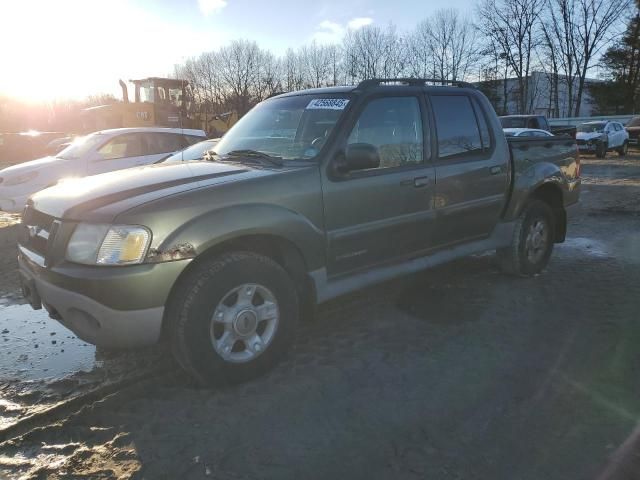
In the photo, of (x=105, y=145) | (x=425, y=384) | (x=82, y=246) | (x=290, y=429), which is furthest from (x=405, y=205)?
(x=105, y=145)

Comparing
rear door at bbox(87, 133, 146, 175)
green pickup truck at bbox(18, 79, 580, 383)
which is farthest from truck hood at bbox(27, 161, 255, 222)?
rear door at bbox(87, 133, 146, 175)

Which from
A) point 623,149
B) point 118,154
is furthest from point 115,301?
point 623,149

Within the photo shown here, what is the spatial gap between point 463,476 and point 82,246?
2.30 meters

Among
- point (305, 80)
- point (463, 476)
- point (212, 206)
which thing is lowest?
point (463, 476)

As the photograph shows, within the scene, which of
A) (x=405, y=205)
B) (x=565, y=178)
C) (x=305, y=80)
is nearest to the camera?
(x=405, y=205)

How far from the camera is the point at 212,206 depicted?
2.86m

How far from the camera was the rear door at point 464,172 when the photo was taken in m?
4.12

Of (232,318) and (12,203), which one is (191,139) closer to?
(12,203)

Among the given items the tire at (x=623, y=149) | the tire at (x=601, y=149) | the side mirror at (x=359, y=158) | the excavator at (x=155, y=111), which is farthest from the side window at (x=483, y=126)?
the tire at (x=623, y=149)

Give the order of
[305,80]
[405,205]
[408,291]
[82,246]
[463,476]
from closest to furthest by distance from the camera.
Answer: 1. [463,476]
2. [82,246]
3. [405,205]
4. [408,291]
5. [305,80]

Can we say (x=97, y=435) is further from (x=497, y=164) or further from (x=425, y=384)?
(x=497, y=164)

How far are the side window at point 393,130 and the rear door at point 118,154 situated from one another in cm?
655

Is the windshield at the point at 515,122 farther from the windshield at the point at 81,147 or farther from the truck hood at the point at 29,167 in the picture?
the truck hood at the point at 29,167

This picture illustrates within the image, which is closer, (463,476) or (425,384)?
(463,476)
